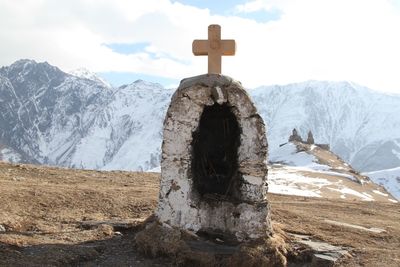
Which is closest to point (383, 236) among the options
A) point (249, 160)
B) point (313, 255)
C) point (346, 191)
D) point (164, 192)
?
point (313, 255)

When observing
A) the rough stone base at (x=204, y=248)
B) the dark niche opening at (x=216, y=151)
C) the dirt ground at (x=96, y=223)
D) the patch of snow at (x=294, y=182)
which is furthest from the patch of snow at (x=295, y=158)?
the rough stone base at (x=204, y=248)

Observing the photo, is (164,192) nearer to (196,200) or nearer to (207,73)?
(196,200)

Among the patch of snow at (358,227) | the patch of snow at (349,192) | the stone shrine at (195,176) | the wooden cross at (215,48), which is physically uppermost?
the wooden cross at (215,48)

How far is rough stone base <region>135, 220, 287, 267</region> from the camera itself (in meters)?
9.69

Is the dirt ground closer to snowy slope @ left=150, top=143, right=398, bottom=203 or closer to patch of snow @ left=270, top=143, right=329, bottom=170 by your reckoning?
snowy slope @ left=150, top=143, right=398, bottom=203

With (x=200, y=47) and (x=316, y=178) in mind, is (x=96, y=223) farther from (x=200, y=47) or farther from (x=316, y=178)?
(x=316, y=178)

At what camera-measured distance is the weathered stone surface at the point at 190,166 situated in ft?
34.5

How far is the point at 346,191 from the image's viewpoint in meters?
59.0

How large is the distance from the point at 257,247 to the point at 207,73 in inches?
125

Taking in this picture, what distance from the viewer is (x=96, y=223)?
11.9m

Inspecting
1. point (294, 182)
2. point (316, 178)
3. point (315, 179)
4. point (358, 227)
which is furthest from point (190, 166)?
point (316, 178)

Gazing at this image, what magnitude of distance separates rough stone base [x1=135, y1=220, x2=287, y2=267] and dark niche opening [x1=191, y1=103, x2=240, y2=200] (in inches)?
37.9

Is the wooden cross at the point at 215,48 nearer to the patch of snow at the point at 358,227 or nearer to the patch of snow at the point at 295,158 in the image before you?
the patch of snow at the point at 358,227

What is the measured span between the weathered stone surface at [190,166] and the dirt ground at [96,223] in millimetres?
1062
